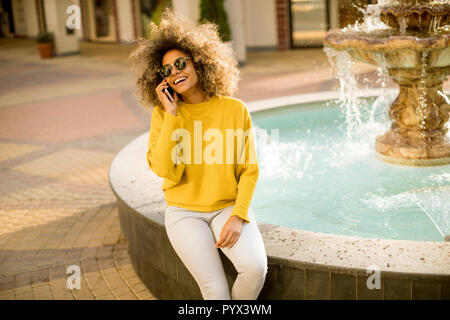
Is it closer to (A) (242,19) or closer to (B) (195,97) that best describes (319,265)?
(B) (195,97)

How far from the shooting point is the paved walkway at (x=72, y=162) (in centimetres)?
447

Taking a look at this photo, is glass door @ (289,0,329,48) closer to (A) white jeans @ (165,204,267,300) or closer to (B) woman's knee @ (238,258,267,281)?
(A) white jeans @ (165,204,267,300)

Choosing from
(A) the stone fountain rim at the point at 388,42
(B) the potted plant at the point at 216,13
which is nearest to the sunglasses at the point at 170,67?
(A) the stone fountain rim at the point at 388,42

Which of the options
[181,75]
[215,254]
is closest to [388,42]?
[181,75]

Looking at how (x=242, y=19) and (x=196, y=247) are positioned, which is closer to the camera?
(x=196, y=247)

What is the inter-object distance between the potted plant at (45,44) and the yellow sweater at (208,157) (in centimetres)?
1915

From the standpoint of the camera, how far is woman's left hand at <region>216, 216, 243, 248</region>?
3057 mm

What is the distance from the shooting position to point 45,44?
68.8 ft

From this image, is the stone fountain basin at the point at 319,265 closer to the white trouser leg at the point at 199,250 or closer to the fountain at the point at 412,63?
the white trouser leg at the point at 199,250

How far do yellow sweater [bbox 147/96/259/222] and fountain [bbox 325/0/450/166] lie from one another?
7.63 ft

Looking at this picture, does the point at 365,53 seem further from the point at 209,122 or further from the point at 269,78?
the point at 269,78

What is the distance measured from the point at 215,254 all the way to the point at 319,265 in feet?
1.82

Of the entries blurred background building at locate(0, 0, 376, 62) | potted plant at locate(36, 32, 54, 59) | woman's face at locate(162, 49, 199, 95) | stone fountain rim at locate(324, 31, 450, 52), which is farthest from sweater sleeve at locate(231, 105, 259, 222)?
potted plant at locate(36, 32, 54, 59)
